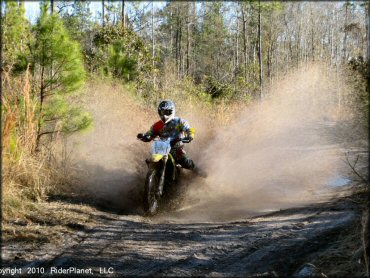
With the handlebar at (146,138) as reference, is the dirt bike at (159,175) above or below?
below

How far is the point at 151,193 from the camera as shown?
25.0 ft

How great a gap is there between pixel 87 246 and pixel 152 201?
2.46 meters

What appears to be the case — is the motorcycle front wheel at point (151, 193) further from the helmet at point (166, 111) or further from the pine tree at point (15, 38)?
the pine tree at point (15, 38)

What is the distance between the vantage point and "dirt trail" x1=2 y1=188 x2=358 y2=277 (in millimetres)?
A: 4375

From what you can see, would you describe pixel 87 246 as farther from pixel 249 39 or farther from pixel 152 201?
pixel 249 39

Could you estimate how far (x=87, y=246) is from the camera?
523 centimetres

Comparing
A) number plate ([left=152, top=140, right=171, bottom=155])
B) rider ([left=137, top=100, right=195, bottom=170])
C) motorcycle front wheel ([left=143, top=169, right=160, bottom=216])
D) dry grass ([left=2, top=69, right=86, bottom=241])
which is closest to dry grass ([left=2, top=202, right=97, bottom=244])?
dry grass ([left=2, top=69, right=86, bottom=241])

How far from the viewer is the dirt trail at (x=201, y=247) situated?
438 cm

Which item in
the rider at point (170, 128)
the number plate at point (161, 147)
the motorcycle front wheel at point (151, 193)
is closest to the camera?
the motorcycle front wheel at point (151, 193)

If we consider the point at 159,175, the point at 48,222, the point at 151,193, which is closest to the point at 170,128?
the point at 159,175

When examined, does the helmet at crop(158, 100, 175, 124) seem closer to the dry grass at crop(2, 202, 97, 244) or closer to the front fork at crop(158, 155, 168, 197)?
the front fork at crop(158, 155, 168, 197)

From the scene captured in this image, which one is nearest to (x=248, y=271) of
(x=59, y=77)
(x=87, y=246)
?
(x=87, y=246)

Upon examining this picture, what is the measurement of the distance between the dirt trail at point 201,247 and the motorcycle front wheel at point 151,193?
0.95m

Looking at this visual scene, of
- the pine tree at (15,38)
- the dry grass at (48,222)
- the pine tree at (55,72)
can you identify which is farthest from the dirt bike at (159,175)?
the pine tree at (15,38)
